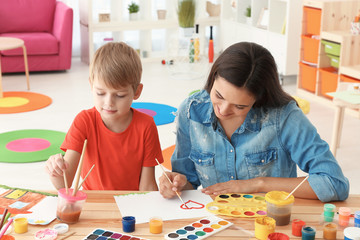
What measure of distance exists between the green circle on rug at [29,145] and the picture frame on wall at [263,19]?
2819 mm

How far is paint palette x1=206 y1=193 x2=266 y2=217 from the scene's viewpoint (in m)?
1.52

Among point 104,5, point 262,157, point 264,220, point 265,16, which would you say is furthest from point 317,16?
point 264,220

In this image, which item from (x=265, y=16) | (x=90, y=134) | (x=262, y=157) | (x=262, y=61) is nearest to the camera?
(x=262, y=61)

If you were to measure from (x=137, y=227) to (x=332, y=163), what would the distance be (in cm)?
Answer: 63

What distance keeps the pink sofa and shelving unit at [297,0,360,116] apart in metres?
2.50

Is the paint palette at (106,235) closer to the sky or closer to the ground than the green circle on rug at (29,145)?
closer to the sky

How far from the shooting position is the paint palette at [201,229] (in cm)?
140

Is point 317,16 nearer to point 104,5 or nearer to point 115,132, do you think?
point 104,5

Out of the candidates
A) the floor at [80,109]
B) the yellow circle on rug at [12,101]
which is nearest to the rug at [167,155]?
the floor at [80,109]

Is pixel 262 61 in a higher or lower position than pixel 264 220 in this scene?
higher

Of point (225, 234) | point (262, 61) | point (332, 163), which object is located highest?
point (262, 61)

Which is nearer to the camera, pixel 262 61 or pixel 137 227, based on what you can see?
pixel 137 227

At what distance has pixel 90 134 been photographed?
1.93 meters

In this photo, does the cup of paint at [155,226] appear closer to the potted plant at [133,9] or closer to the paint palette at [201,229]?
the paint palette at [201,229]
